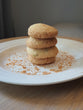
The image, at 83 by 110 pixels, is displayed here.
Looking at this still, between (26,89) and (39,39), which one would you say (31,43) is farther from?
(26,89)

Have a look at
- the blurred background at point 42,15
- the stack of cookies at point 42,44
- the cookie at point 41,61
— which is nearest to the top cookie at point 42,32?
the stack of cookies at point 42,44

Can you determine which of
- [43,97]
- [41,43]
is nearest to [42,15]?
[41,43]

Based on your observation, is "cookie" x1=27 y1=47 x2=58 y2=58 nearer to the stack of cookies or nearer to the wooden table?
the stack of cookies

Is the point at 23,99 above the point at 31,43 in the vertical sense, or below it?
below

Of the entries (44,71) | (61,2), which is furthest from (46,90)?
(61,2)

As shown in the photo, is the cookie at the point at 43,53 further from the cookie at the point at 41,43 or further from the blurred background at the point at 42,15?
the blurred background at the point at 42,15

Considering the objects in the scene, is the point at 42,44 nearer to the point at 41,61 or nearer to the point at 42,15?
the point at 41,61

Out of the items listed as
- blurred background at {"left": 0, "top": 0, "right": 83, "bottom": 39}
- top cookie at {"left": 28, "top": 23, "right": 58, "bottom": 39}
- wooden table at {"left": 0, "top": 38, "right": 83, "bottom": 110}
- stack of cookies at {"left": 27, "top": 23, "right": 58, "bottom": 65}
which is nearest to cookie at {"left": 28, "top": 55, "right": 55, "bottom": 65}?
stack of cookies at {"left": 27, "top": 23, "right": 58, "bottom": 65}
